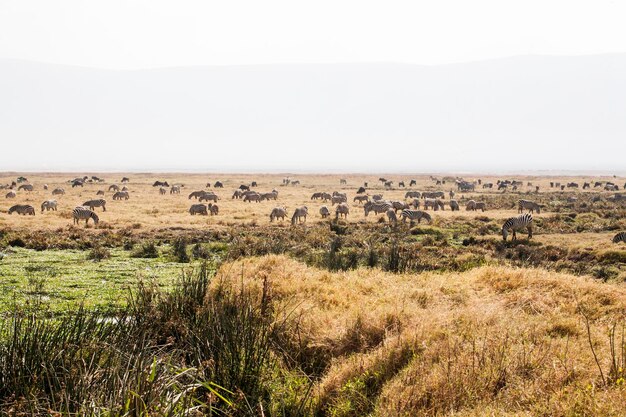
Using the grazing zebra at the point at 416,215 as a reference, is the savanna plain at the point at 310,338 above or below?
above

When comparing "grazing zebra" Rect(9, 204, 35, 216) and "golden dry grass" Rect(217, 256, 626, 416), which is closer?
"golden dry grass" Rect(217, 256, 626, 416)

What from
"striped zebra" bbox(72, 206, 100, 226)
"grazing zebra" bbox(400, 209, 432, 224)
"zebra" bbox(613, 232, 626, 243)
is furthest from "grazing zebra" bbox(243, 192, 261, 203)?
"zebra" bbox(613, 232, 626, 243)

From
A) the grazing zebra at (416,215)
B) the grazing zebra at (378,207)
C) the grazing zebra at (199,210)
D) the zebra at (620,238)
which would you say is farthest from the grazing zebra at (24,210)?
the zebra at (620,238)

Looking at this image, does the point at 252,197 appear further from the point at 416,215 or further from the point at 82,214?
the point at 82,214

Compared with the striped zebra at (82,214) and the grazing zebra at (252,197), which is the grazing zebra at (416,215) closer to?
the striped zebra at (82,214)

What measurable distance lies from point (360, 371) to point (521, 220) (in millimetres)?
22317

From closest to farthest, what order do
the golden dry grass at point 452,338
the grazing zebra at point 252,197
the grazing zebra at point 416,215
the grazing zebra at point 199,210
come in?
the golden dry grass at point 452,338, the grazing zebra at point 416,215, the grazing zebra at point 199,210, the grazing zebra at point 252,197

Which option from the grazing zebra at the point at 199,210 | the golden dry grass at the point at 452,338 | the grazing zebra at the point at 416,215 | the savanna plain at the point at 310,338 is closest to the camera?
the savanna plain at the point at 310,338

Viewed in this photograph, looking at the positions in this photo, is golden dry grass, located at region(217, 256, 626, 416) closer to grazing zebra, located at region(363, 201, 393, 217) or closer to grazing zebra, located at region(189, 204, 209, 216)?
grazing zebra, located at region(363, 201, 393, 217)

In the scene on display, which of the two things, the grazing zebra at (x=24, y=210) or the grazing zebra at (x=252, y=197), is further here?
the grazing zebra at (x=252, y=197)

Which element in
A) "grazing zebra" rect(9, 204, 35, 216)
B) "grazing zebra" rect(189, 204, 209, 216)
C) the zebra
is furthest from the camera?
"grazing zebra" rect(189, 204, 209, 216)

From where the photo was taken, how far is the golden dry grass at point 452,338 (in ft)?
25.6

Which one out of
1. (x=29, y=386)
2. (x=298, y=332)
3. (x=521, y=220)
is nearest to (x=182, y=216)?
(x=521, y=220)

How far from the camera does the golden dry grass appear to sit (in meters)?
7.80
